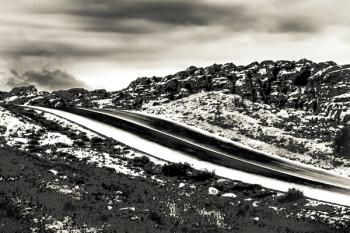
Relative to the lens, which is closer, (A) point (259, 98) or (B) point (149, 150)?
(B) point (149, 150)

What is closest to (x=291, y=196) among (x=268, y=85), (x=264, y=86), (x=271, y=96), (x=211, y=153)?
(x=211, y=153)

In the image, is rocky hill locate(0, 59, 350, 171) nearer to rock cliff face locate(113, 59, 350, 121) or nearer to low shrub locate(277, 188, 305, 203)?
rock cliff face locate(113, 59, 350, 121)

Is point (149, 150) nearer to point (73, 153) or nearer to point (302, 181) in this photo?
point (73, 153)

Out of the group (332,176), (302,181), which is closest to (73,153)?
(302,181)

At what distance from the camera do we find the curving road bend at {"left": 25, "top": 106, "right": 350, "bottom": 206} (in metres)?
31.4

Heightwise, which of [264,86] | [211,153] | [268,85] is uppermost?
[268,85]

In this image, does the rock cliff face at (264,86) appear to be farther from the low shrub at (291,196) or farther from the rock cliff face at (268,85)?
the low shrub at (291,196)

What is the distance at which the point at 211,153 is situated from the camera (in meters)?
38.5

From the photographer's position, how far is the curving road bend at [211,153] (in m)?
31.4

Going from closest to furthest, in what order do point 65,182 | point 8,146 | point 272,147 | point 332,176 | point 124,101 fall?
1. point 65,182
2. point 8,146
3. point 332,176
4. point 272,147
5. point 124,101

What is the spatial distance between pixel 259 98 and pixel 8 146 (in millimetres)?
52013

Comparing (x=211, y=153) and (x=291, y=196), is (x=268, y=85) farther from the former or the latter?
(x=291, y=196)

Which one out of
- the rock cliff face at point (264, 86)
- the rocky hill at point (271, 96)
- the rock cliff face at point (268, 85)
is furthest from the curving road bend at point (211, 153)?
the rock cliff face at point (268, 85)

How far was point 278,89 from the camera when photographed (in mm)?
83000
